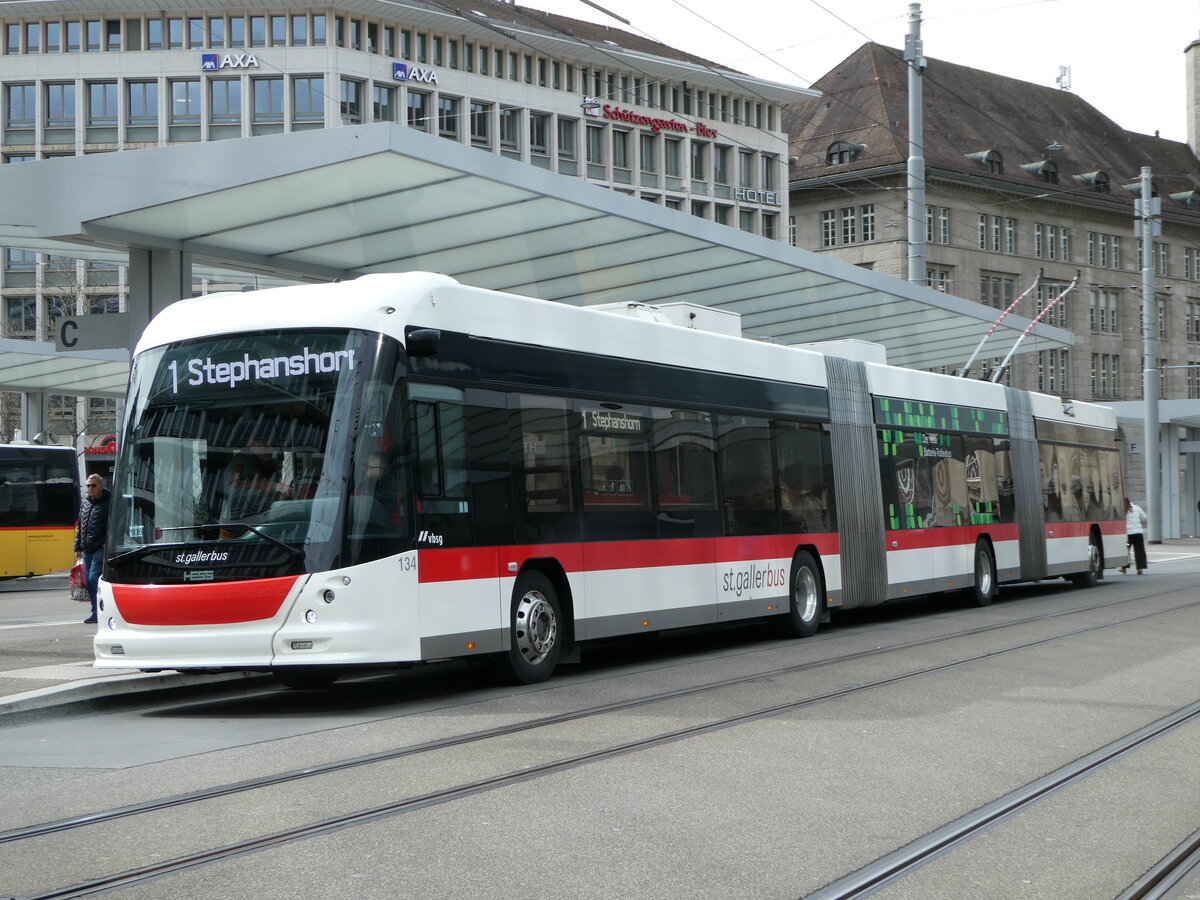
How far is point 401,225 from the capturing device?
1739 cm

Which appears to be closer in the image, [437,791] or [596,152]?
[437,791]

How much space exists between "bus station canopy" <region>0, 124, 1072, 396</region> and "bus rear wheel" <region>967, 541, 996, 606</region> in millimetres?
4144

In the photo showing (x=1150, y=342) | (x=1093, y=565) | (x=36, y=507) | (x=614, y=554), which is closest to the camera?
(x=614, y=554)

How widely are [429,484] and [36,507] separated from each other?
24.4 meters

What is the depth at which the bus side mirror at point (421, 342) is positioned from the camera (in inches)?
428

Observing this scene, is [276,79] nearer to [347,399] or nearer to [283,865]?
[347,399]

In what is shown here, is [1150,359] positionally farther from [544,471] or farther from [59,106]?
[59,106]

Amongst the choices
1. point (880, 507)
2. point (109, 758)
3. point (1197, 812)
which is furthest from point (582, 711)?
point (880, 507)

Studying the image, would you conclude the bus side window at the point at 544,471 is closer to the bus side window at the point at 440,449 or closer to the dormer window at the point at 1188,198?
the bus side window at the point at 440,449

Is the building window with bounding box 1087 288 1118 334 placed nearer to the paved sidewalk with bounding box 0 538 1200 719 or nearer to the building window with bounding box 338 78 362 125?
the building window with bounding box 338 78 362 125

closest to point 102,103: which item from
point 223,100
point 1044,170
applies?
point 223,100

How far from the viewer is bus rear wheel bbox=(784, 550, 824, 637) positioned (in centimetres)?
1662

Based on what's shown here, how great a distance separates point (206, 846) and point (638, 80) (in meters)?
68.2

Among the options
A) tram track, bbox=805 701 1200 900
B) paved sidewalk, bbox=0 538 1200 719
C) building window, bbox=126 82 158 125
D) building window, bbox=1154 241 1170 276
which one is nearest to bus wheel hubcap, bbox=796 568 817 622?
paved sidewalk, bbox=0 538 1200 719
